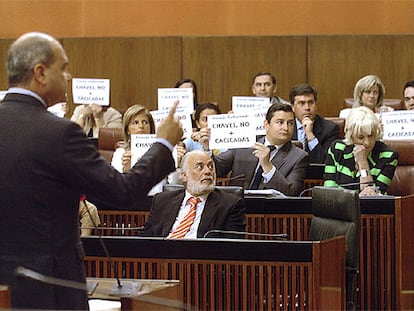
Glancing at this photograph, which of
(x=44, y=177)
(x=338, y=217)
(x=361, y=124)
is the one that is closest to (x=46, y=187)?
(x=44, y=177)

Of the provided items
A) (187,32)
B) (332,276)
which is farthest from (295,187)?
(187,32)

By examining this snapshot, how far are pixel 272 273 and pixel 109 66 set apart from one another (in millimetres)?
6594

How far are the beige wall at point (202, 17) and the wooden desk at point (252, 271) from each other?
6.22m

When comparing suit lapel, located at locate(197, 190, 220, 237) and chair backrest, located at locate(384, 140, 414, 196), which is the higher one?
chair backrest, located at locate(384, 140, 414, 196)

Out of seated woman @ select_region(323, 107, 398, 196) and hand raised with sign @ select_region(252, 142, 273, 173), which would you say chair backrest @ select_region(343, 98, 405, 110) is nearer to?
seated woman @ select_region(323, 107, 398, 196)

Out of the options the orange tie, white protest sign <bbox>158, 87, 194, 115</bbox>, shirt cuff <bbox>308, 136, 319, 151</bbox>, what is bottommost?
the orange tie

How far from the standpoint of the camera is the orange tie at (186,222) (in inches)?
233

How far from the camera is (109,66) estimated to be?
11.2 metres

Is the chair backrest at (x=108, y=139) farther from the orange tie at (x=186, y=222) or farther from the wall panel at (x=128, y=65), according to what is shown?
the wall panel at (x=128, y=65)

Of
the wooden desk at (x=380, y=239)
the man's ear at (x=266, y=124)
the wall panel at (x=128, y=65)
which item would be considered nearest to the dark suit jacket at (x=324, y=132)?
the man's ear at (x=266, y=124)

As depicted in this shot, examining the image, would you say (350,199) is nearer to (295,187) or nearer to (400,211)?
(400,211)

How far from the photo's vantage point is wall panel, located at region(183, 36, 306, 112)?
35.6 feet

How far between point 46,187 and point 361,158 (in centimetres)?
405

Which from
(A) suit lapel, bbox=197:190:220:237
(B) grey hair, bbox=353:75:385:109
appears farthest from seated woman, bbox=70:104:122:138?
(A) suit lapel, bbox=197:190:220:237
